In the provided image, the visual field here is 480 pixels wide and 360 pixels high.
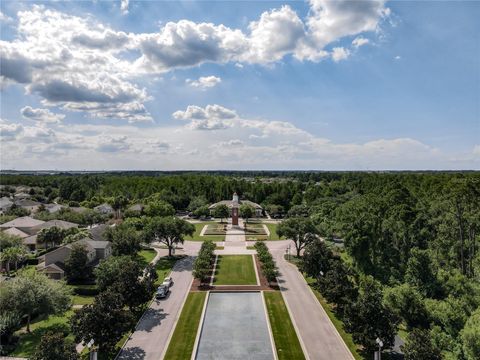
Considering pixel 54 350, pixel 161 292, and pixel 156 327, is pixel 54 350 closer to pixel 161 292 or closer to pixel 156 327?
pixel 156 327

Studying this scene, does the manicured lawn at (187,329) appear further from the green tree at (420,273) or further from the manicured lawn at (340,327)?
the green tree at (420,273)

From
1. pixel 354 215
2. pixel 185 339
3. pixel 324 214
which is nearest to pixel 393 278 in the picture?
pixel 354 215

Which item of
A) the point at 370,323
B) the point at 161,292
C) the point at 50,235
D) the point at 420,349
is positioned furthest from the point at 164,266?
the point at 420,349

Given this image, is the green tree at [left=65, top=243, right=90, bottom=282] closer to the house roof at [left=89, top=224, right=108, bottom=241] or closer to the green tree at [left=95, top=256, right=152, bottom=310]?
the green tree at [left=95, top=256, right=152, bottom=310]

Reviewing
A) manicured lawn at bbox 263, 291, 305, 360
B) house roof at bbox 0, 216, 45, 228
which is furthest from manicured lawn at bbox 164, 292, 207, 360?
house roof at bbox 0, 216, 45, 228

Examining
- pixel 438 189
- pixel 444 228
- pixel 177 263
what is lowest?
pixel 177 263

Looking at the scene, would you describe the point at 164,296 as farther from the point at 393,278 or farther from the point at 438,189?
the point at 438,189
